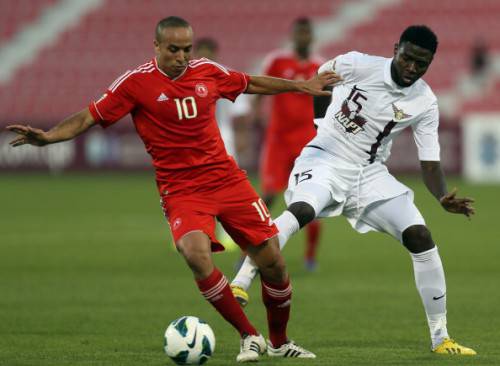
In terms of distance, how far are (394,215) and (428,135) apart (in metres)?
0.60

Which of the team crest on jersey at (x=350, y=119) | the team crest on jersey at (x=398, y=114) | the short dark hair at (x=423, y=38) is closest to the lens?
the short dark hair at (x=423, y=38)

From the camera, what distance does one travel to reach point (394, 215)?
24.7 feet

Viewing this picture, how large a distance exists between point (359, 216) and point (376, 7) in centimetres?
2422

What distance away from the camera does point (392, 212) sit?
24.8 feet

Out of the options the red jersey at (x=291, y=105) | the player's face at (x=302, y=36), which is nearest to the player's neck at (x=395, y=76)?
the player's face at (x=302, y=36)

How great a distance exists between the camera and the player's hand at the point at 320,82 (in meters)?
7.12

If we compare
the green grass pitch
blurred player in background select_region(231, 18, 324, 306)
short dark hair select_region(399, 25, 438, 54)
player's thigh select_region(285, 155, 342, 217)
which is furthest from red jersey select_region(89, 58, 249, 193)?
blurred player in background select_region(231, 18, 324, 306)

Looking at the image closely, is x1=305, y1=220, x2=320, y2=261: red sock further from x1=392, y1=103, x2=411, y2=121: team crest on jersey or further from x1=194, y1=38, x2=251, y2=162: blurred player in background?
x1=392, y1=103, x2=411, y2=121: team crest on jersey

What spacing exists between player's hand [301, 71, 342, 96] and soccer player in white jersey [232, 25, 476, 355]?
0.49 m

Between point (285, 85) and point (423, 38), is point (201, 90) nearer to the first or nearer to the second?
point (285, 85)

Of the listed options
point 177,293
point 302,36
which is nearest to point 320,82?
point 177,293

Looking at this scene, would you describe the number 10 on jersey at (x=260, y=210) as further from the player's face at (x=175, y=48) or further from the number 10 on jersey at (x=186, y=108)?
the player's face at (x=175, y=48)

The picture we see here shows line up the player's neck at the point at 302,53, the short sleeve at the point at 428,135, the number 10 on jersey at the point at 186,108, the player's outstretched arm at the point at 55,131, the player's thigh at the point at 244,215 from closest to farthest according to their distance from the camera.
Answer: the player's outstretched arm at the point at 55,131
the number 10 on jersey at the point at 186,108
the player's thigh at the point at 244,215
the short sleeve at the point at 428,135
the player's neck at the point at 302,53

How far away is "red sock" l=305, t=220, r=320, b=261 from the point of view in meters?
12.2
